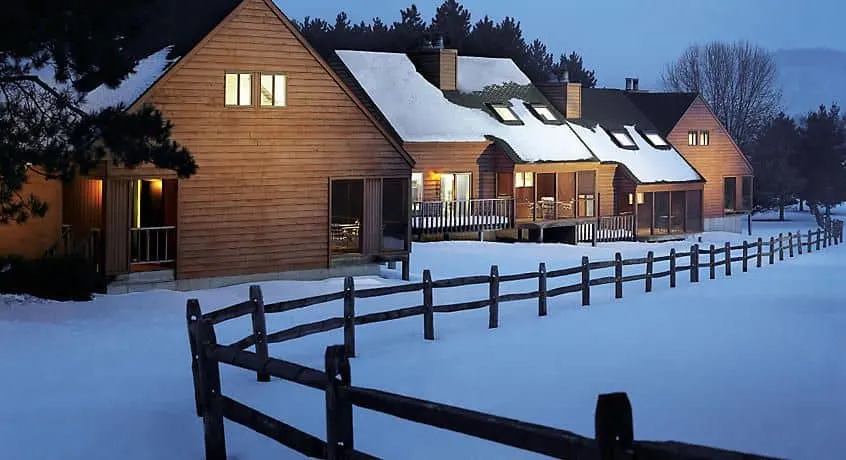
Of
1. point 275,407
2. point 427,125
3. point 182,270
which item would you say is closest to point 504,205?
point 427,125

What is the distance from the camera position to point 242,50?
27359mm

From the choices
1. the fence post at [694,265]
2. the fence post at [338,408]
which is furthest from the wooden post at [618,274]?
the fence post at [338,408]

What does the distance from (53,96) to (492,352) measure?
34.9ft

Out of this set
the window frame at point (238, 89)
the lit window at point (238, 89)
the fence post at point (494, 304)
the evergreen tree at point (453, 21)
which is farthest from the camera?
the evergreen tree at point (453, 21)

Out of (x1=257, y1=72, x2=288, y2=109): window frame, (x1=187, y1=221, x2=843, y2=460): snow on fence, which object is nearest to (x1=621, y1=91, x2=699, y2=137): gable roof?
(x1=257, y1=72, x2=288, y2=109): window frame

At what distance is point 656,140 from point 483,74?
1188 centimetres

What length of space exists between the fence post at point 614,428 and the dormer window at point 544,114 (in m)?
44.0

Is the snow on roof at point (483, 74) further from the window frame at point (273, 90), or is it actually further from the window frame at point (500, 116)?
the window frame at point (273, 90)

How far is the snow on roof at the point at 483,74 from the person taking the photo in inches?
1916

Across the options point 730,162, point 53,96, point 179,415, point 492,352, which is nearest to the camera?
point 179,415

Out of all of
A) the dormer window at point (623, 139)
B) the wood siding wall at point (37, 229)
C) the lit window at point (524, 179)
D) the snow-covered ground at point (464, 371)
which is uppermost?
the dormer window at point (623, 139)

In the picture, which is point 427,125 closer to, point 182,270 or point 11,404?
point 182,270

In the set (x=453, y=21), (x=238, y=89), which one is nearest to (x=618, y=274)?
(x=238, y=89)

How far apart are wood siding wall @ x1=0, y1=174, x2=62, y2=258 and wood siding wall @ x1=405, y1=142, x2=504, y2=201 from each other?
17.9 metres
